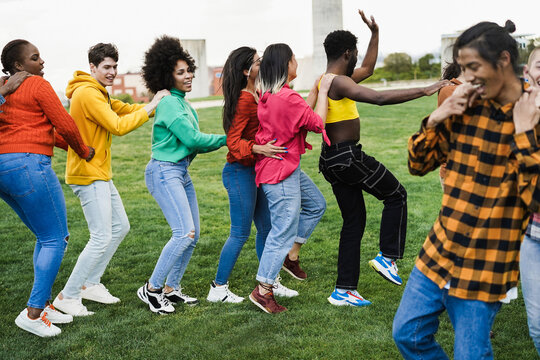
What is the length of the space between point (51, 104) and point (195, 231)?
151 centimetres

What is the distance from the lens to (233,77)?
4.96m

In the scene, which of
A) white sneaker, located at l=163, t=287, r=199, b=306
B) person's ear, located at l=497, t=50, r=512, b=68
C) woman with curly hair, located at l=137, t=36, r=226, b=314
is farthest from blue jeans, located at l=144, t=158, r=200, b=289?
person's ear, located at l=497, t=50, r=512, b=68

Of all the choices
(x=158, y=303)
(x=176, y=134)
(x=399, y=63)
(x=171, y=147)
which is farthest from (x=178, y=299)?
(x=399, y=63)

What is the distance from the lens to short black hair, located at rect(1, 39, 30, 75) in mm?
4723

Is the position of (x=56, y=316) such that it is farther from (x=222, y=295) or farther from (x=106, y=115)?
(x=106, y=115)

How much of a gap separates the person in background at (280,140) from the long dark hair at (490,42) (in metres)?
2.00

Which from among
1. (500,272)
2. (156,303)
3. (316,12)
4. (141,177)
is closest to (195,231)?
(156,303)

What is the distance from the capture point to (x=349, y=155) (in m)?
4.86

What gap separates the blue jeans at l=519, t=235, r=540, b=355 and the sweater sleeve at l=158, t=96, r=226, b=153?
2.52 m

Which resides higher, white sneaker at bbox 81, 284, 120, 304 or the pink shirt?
the pink shirt

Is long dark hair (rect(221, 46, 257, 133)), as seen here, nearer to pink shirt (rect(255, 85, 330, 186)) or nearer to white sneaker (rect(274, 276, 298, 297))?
pink shirt (rect(255, 85, 330, 186))

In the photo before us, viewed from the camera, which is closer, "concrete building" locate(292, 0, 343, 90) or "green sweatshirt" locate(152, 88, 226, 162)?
"green sweatshirt" locate(152, 88, 226, 162)

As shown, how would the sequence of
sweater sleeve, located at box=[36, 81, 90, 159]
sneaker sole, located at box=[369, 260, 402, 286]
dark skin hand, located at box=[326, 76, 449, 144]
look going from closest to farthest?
dark skin hand, located at box=[326, 76, 449, 144], sweater sleeve, located at box=[36, 81, 90, 159], sneaker sole, located at box=[369, 260, 402, 286]

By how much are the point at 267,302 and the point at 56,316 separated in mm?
1657
